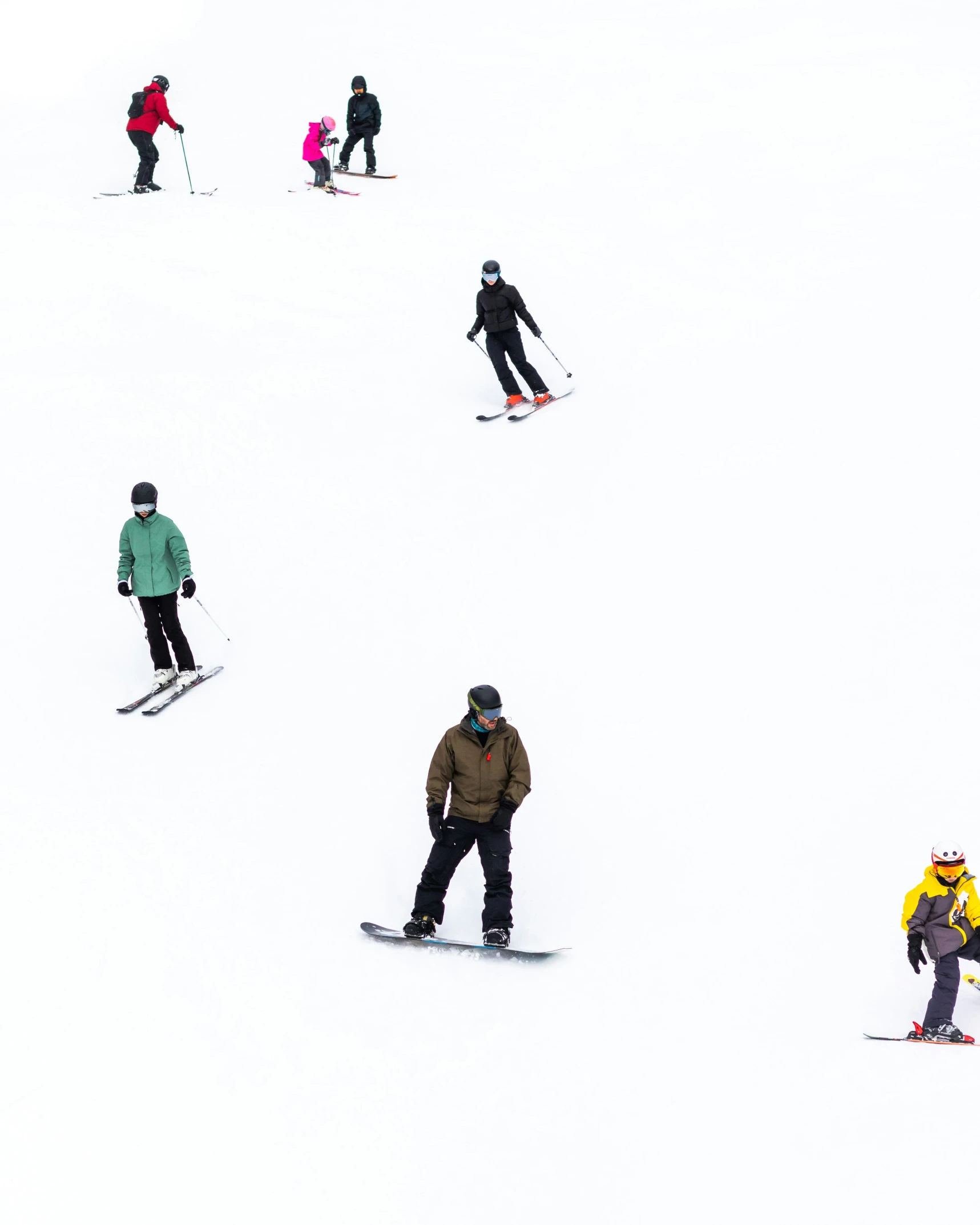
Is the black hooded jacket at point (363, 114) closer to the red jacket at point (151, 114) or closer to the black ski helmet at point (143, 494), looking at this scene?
the red jacket at point (151, 114)

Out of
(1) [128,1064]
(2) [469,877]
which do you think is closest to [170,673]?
(2) [469,877]

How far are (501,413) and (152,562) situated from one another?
543 centimetres

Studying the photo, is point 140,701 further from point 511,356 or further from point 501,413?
point 511,356

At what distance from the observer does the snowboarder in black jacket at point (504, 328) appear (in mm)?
Result: 12383

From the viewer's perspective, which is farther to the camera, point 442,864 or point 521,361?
point 521,361

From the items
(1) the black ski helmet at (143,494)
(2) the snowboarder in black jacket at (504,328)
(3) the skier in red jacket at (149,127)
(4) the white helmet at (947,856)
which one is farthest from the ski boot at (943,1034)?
(3) the skier in red jacket at (149,127)

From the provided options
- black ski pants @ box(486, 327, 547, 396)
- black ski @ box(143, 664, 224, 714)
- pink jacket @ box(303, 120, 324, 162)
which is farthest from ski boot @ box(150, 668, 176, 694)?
pink jacket @ box(303, 120, 324, 162)

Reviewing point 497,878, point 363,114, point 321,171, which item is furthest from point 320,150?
point 497,878

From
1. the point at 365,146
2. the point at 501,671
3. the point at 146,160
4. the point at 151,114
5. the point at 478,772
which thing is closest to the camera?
the point at 478,772

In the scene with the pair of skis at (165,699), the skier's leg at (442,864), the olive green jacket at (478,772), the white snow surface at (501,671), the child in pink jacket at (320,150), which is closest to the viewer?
the white snow surface at (501,671)

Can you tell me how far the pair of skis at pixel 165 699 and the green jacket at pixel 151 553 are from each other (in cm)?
75

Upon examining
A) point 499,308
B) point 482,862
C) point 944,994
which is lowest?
point 944,994

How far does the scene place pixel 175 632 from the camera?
874cm

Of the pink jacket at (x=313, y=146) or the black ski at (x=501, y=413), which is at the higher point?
the pink jacket at (x=313, y=146)
